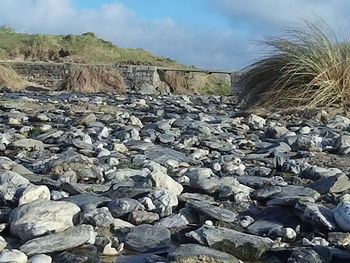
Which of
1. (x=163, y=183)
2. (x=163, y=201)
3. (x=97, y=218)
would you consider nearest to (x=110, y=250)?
(x=97, y=218)

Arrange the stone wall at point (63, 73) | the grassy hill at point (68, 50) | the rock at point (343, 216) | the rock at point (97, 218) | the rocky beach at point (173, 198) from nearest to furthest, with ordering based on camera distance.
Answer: the rocky beach at point (173, 198)
the rock at point (343, 216)
the rock at point (97, 218)
the stone wall at point (63, 73)
the grassy hill at point (68, 50)

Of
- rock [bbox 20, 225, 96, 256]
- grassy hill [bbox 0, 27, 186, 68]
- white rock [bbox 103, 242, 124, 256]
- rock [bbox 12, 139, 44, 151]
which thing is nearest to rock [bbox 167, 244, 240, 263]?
white rock [bbox 103, 242, 124, 256]

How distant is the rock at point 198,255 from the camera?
7.07 ft

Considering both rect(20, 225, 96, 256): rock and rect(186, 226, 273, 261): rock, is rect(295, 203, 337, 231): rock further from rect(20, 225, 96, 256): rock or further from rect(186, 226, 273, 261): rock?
rect(20, 225, 96, 256): rock

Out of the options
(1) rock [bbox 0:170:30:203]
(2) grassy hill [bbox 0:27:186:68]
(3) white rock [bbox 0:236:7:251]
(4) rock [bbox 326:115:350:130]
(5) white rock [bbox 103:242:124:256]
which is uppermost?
(2) grassy hill [bbox 0:27:186:68]

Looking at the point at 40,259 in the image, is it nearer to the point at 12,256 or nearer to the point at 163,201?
the point at 12,256

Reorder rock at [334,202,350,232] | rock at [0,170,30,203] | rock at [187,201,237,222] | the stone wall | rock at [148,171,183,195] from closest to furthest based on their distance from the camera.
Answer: rock at [334,202,350,232], rock at [187,201,237,222], rock at [0,170,30,203], rock at [148,171,183,195], the stone wall

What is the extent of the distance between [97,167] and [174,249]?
5.10 ft

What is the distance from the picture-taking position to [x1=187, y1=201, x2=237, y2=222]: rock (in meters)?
2.75

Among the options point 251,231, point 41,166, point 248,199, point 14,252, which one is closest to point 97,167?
point 41,166

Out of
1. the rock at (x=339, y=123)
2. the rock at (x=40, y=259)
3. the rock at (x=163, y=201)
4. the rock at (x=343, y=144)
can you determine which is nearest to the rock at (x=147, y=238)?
the rock at (x=163, y=201)

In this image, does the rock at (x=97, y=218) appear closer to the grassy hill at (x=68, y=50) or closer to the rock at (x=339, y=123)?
the rock at (x=339, y=123)

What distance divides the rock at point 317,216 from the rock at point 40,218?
959 mm

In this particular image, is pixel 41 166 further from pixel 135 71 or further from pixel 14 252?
pixel 135 71
